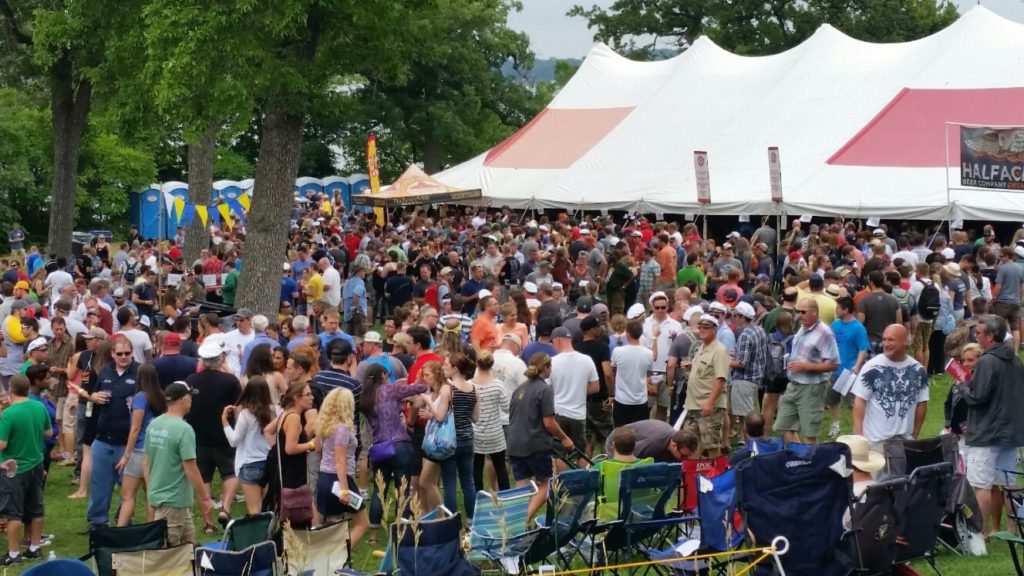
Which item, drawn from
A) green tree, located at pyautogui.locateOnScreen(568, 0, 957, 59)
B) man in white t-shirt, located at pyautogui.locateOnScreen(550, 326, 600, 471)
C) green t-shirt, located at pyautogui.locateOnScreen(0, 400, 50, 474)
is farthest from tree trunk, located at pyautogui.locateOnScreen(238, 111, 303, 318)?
green tree, located at pyautogui.locateOnScreen(568, 0, 957, 59)

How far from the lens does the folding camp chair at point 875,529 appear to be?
276 inches

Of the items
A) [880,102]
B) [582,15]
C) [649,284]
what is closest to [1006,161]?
[880,102]

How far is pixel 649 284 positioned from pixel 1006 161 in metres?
8.00

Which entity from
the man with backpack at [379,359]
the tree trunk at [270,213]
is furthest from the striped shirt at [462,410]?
the tree trunk at [270,213]

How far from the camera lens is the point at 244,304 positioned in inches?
651

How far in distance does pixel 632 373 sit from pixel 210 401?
11.5 feet

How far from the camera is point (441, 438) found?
899 cm

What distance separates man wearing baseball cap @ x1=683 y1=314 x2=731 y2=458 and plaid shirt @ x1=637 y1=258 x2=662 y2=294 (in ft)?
20.9

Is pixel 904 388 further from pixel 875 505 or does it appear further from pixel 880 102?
pixel 880 102

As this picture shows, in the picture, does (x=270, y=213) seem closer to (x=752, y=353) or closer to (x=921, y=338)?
(x=752, y=353)

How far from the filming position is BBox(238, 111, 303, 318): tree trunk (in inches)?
645

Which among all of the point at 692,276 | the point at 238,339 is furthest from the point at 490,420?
the point at 692,276

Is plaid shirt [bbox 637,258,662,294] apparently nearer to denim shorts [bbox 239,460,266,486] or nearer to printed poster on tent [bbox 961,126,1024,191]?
printed poster on tent [bbox 961,126,1024,191]

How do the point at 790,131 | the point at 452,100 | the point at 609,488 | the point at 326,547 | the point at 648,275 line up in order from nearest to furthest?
the point at 326,547
the point at 609,488
the point at 648,275
the point at 790,131
the point at 452,100
